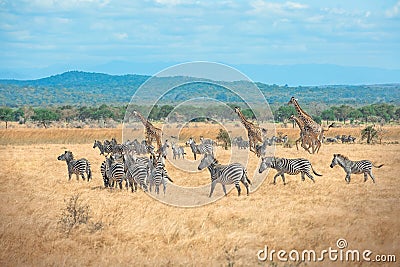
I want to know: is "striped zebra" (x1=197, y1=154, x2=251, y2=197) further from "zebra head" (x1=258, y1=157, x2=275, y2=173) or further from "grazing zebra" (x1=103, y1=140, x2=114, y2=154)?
"grazing zebra" (x1=103, y1=140, x2=114, y2=154)

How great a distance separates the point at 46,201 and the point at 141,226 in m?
3.89

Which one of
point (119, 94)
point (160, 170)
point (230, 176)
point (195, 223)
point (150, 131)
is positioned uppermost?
point (119, 94)

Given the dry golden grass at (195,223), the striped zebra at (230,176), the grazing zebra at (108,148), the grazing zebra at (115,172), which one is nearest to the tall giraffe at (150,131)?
the grazing zebra at (108,148)

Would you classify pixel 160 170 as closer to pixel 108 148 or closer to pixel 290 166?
pixel 290 166

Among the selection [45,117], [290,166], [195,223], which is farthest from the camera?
[45,117]

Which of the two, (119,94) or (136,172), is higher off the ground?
(119,94)

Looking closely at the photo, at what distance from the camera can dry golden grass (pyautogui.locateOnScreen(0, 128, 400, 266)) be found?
10164mm

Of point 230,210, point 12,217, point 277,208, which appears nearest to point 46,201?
point 12,217

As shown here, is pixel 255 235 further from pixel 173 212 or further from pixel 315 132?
pixel 315 132

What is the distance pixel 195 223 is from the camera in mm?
12242

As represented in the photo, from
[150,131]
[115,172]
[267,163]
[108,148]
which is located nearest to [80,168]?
[115,172]

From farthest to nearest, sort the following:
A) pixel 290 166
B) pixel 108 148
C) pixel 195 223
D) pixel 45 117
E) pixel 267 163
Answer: pixel 45 117, pixel 108 148, pixel 267 163, pixel 290 166, pixel 195 223

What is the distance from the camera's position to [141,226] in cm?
1206

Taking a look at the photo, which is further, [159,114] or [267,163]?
[159,114]
